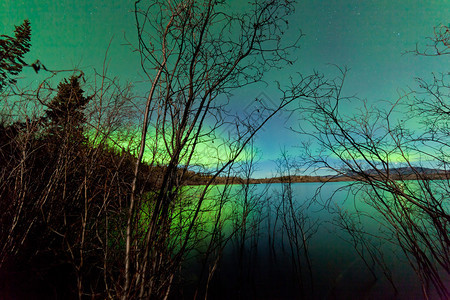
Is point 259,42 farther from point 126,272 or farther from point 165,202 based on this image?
point 126,272

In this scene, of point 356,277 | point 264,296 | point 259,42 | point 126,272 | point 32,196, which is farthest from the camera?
point 356,277

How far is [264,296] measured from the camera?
6852mm

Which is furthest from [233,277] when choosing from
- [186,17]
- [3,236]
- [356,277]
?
[186,17]

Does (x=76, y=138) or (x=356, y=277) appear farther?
(x=356, y=277)

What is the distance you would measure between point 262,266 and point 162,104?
1029 centimetres

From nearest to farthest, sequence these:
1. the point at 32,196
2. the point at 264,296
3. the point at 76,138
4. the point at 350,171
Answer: the point at 350,171
the point at 76,138
the point at 32,196
the point at 264,296

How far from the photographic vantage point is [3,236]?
10.1 ft

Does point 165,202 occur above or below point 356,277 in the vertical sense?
above

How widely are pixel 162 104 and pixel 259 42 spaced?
3.79ft

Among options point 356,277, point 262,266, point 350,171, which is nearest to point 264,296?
point 262,266

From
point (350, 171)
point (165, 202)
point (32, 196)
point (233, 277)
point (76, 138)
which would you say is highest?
point (76, 138)

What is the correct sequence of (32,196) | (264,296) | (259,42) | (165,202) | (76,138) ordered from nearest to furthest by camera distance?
(165,202)
(259,42)
(76,138)
(32,196)
(264,296)

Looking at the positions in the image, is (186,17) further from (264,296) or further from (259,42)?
(264,296)

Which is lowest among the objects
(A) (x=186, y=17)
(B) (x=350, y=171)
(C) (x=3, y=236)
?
(C) (x=3, y=236)
